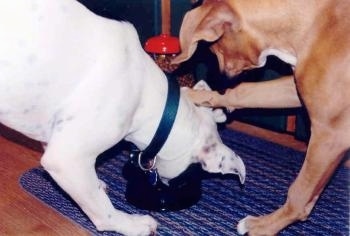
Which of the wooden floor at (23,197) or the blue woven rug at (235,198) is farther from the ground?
the blue woven rug at (235,198)

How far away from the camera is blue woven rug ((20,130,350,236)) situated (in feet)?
6.15

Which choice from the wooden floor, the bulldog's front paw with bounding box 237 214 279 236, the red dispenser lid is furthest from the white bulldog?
the red dispenser lid

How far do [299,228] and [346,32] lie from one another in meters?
0.67

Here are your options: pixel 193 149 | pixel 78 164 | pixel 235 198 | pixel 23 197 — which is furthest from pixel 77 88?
pixel 235 198

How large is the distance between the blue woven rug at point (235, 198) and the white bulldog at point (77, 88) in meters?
0.25

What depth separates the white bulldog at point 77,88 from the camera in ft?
5.10

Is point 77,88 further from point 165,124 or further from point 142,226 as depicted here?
point 142,226

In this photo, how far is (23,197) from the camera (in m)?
2.08

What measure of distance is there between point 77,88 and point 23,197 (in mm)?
666

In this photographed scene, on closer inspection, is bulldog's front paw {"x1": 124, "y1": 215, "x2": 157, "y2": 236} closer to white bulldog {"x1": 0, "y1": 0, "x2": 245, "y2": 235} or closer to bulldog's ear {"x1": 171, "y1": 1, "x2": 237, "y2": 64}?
white bulldog {"x1": 0, "y1": 0, "x2": 245, "y2": 235}

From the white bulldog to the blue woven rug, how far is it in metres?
0.25

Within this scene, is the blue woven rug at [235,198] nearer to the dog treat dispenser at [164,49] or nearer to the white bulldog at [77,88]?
the white bulldog at [77,88]

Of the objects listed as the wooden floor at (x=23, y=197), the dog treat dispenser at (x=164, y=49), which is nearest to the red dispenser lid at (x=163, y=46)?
the dog treat dispenser at (x=164, y=49)

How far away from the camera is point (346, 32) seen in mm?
1678
